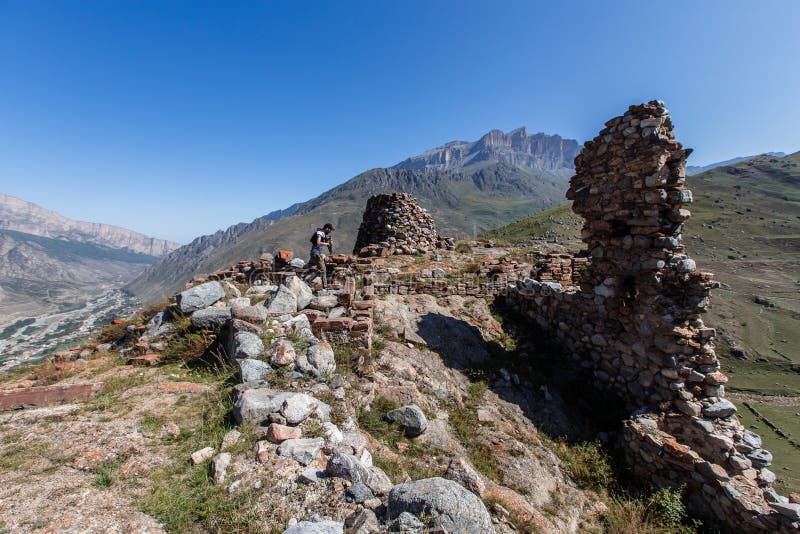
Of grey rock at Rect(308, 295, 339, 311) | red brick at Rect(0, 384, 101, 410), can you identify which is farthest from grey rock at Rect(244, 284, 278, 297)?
red brick at Rect(0, 384, 101, 410)

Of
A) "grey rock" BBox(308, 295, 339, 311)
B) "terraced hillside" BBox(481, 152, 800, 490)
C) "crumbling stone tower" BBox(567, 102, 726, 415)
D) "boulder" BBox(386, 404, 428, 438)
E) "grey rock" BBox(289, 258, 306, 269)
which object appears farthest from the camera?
"terraced hillside" BBox(481, 152, 800, 490)

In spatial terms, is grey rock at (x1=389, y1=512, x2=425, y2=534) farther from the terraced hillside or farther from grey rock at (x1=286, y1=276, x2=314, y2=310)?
the terraced hillside

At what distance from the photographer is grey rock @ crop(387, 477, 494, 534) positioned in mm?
2646

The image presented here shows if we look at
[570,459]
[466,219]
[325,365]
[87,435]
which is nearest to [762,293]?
[570,459]

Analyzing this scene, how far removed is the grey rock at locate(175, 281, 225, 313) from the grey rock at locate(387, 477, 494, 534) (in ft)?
20.8

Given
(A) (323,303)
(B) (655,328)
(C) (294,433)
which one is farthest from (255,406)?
(B) (655,328)

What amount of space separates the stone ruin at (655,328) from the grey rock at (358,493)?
4937 millimetres

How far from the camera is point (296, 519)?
2.83m

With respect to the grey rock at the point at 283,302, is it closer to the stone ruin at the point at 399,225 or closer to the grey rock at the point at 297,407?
the grey rock at the point at 297,407

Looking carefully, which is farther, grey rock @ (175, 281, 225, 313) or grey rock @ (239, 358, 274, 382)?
grey rock @ (175, 281, 225, 313)

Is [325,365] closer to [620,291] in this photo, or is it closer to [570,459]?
[570,459]

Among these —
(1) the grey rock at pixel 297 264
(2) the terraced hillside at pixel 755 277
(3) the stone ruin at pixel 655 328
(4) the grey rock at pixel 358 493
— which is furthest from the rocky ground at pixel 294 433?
(2) the terraced hillside at pixel 755 277

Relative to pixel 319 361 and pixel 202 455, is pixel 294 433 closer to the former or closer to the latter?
pixel 202 455

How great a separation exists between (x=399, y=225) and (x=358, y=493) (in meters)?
Answer: 15.1
